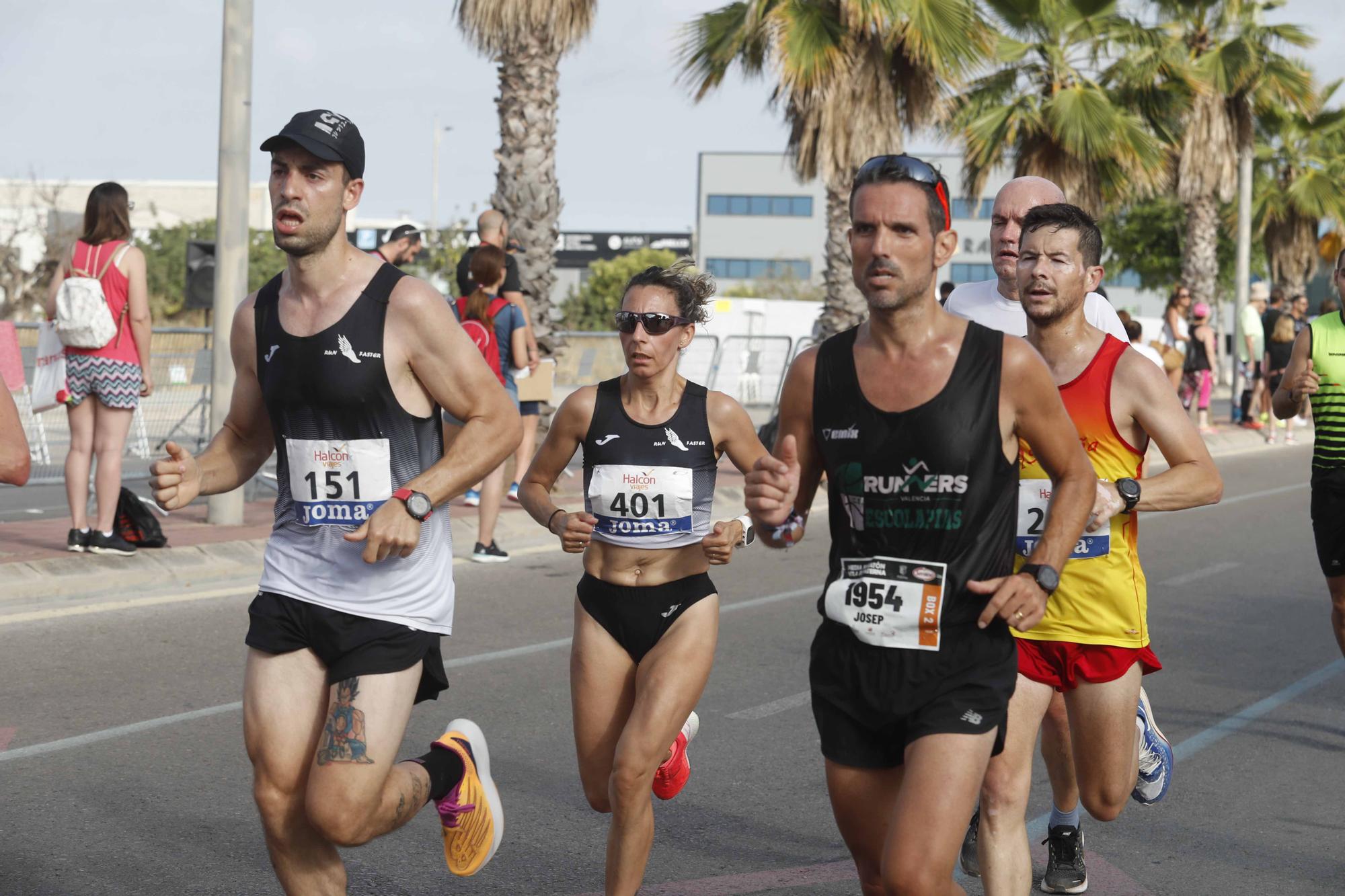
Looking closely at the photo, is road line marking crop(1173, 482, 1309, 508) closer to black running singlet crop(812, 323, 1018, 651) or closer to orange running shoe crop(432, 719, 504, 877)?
orange running shoe crop(432, 719, 504, 877)

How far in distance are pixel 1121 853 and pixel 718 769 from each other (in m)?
1.53

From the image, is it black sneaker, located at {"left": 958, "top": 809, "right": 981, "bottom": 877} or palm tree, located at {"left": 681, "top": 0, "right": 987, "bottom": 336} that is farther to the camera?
palm tree, located at {"left": 681, "top": 0, "right": 987, "bottom": 336}

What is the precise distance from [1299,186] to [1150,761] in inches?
1288

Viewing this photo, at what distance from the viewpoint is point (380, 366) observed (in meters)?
3.78

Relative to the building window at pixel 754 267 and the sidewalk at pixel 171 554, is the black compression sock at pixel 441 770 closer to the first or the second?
the sidewalk at pixel 171 554

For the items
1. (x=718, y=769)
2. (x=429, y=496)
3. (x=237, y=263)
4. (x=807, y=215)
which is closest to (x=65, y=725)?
(x=718, y=769)

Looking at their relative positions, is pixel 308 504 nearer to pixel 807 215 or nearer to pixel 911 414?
pixel 911 414

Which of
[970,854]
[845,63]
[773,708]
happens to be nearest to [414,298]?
[970,854]

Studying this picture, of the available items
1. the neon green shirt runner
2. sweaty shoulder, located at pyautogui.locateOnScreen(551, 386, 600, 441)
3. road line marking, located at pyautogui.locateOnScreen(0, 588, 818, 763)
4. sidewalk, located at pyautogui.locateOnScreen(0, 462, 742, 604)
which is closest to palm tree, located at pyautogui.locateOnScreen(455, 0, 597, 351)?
sidewalk, located at pyautogui.locateOnScreen(0, 462, 742, 604)

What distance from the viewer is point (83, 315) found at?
9039mm

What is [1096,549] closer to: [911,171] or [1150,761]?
[1150,761]

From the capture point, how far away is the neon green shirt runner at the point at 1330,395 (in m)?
6.34

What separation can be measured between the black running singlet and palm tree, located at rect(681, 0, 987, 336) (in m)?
14.4

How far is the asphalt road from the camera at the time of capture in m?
4.70
